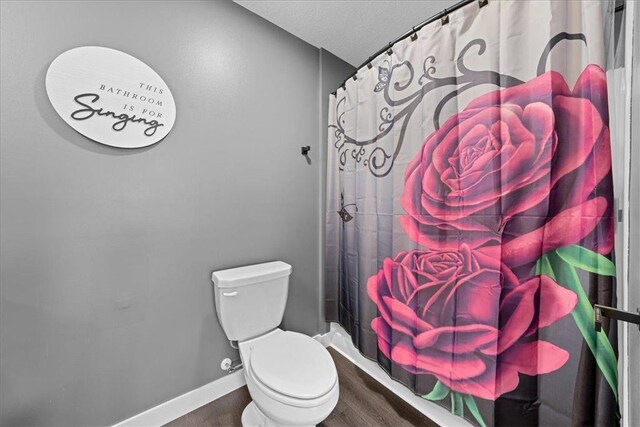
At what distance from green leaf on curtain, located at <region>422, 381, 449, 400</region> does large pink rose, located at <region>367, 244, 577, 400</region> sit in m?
0.03

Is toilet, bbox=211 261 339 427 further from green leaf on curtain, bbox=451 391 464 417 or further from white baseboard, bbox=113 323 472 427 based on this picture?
green leaf on curtain, bbox=451 391 464 417

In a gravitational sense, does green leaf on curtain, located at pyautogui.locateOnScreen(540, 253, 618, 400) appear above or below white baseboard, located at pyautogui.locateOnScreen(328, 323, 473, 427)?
above

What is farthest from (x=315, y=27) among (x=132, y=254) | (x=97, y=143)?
(x=132, y=254)

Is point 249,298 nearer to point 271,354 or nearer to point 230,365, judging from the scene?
point 271,354

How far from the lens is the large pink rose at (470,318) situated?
848mm

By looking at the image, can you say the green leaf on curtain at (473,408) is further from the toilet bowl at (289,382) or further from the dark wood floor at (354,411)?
the toilet bowl at (289,382)

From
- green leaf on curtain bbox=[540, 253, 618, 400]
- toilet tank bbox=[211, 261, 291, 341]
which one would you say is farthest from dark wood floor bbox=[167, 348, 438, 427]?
green leaf on curtain bbox=[540, 253, 618, 400]

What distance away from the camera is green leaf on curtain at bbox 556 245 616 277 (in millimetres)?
715

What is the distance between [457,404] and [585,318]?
2.10 feet

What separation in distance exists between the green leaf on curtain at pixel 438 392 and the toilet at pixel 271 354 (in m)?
0.50

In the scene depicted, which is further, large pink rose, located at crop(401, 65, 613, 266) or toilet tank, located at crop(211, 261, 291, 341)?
toilet tank, located at crop(211, 261, 291, 341)

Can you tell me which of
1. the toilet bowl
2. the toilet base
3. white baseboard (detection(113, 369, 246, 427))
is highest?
the toilet bowl

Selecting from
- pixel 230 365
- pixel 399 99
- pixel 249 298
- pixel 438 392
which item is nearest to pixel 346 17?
pixel 399 99

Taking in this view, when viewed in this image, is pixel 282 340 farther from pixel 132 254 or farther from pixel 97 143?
pixel 97 143
